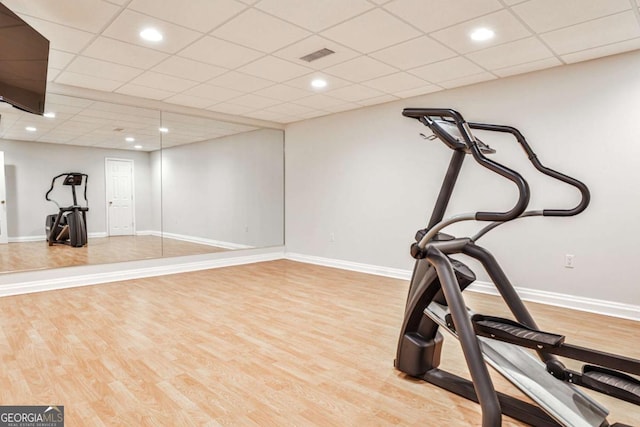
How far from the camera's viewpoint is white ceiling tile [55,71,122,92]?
4.00m

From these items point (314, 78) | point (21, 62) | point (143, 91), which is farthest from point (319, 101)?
point (21, 62)

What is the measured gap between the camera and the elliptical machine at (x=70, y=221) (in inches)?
207

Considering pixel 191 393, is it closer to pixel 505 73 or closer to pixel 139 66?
pixel 139 66

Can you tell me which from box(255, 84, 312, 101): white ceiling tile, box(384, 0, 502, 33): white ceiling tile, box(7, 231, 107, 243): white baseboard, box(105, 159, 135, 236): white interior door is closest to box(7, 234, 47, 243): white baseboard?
box(7, 231, 107, 243): white baseboard

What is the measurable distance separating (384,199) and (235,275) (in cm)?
236

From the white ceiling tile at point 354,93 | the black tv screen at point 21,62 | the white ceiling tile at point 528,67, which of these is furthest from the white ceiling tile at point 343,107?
the black tv screen at point 21,62

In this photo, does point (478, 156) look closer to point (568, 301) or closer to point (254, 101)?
point (568, 301)

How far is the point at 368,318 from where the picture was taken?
3.41 m

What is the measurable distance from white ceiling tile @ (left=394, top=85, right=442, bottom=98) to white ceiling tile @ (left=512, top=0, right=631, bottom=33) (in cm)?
162

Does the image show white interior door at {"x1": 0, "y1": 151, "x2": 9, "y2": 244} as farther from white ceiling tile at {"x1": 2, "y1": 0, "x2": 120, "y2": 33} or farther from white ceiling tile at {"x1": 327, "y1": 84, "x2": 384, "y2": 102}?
white ceiling tile at {"x1": 327, "y1": 84, "x2": 384, "y2": 102}

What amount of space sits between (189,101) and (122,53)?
1.75 m

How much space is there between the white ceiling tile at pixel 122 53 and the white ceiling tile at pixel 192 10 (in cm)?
71

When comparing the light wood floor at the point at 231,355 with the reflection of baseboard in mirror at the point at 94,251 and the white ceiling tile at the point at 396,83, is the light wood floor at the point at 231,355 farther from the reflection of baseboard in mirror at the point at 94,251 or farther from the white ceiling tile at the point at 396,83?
the white ceiling tile at the point at 396,83

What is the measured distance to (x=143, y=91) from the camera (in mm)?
4570
